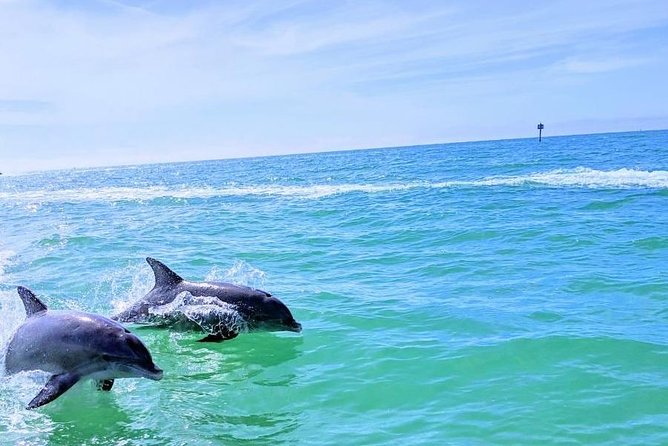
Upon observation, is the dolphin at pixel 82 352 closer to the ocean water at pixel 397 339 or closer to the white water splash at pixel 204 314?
the ocean water at pixel 397 339

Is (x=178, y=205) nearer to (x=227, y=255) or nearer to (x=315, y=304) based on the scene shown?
(x=227, y=255)

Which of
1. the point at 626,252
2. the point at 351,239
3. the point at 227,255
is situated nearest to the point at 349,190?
the point at 351,239

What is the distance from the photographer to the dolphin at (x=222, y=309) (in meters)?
8.95

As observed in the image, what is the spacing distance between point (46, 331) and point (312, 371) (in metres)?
2.98

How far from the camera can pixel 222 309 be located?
901 centimetres

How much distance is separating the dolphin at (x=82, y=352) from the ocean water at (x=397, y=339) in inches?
12.9

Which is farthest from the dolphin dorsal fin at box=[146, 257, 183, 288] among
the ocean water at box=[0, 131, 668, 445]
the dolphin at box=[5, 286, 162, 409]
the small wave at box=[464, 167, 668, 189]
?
the small wave at box=[464, 167, 668, 189]

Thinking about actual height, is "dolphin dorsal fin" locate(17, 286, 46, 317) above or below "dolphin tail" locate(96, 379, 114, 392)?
above

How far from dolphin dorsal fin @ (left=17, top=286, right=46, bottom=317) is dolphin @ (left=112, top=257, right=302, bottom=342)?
186cm

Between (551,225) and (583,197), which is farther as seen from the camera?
(583,197)

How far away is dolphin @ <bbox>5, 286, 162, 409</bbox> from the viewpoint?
661cm

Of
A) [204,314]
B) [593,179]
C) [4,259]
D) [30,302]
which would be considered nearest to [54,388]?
[30,302]

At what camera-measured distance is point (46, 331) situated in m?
6.97

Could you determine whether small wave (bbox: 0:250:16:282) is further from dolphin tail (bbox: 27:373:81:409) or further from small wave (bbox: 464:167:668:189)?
small wave (bbox: 464:167:668:189)
